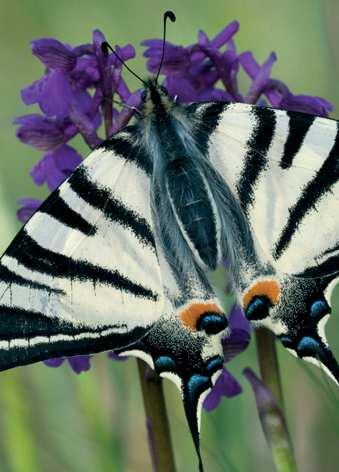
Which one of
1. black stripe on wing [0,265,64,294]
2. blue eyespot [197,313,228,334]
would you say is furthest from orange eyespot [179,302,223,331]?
black stripe on wing [0,265,64,294]

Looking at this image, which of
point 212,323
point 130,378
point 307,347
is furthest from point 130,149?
point 130,378

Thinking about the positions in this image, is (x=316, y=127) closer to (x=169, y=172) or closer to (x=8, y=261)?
(x=169, y=172)

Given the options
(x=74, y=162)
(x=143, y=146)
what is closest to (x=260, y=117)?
(x=143, y=146)

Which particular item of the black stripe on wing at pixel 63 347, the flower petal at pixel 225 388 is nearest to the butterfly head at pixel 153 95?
the black stripe on wing at pixel 63 347

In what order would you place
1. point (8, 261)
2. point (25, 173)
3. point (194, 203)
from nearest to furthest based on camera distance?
point (8, 261) < point (194, 203) < point (25, 173)

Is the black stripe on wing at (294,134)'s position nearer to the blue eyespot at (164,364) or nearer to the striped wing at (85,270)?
the striped wing at (85,270)

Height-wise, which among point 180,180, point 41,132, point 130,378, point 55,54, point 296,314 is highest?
point 55,54

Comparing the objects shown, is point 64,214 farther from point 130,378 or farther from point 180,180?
point 130,378
